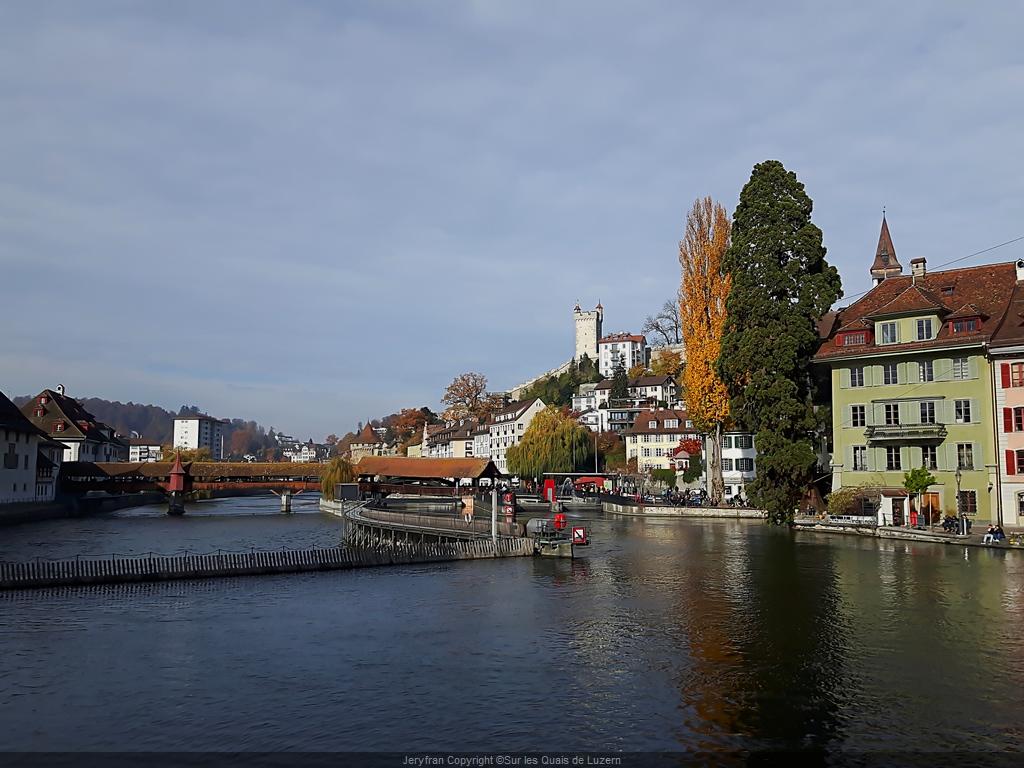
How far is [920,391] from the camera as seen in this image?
51688mm

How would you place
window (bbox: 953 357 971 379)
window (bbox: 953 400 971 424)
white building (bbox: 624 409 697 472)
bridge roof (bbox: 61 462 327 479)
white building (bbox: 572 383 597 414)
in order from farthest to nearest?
white building (bbox: 572 383 597 414) → white building (bbox: 624 409 697 472) → bridge roof (bbox: 61 462 327 479) → window (bbox: 953 357 971 379) → window (bbox: 953 400 971 424)

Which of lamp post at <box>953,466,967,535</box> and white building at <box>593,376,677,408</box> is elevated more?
white building at <box>593,376,677,408</box>

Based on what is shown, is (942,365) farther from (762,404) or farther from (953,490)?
(762,404)

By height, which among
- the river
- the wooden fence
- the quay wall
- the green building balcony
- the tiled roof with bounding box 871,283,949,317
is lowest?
the river

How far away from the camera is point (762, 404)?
55.4 m

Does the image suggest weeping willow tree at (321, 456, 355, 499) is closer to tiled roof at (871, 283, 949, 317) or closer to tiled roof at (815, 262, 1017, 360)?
tiled roof at (815, 262, 1017, 360)

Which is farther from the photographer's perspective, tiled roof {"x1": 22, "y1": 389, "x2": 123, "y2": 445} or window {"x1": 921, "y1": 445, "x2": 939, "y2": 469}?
tiled roof {"x1": 22, "y1": 389, "x2": 123, "y2": 445}

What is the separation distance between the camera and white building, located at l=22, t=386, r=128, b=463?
10644 centimetres

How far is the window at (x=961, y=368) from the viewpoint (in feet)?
163

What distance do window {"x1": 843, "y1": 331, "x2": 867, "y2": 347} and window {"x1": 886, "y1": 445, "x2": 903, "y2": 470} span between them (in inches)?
295

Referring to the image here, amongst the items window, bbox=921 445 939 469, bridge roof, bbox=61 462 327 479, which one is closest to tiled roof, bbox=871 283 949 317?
window, bbox=921 445 939 469

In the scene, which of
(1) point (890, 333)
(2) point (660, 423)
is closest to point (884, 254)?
(2) point (660, 423)

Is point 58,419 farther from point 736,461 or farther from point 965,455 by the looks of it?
point 965,455

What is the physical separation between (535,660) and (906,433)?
39151 mm
